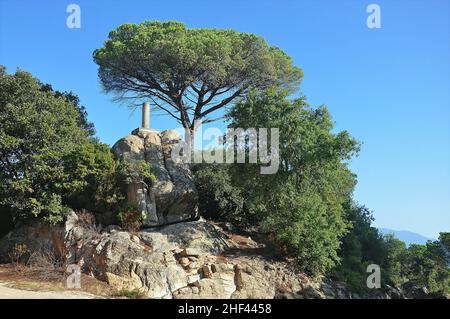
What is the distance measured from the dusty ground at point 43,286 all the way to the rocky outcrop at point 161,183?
5078 millimetres

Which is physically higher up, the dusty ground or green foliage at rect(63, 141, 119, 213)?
green foliage at rect(63, 141, 119, 213)

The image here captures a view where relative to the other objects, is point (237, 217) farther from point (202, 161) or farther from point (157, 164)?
point (157, 164)

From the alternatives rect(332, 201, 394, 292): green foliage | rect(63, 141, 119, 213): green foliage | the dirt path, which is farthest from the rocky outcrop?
rect(332, 201, 394, 292): green foliage

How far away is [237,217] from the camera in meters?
23.7

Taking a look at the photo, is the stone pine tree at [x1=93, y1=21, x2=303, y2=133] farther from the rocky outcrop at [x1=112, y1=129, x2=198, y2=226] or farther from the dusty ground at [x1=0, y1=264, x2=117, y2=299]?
the dusty ground at [x1=0, y1=264, x2=117, y2=299]

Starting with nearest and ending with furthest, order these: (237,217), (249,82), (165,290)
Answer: (165,290) → (237,217) → (249,82)

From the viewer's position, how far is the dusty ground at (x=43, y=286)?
1373 centimetres

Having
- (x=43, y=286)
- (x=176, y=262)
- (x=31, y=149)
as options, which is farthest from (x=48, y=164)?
(x=176, y=262)

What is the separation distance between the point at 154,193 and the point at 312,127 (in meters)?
7.66

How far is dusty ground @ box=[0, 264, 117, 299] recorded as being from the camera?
1373 centimetres

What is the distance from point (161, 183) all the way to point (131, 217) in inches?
94.7

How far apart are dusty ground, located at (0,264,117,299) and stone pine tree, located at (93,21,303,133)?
1353cm

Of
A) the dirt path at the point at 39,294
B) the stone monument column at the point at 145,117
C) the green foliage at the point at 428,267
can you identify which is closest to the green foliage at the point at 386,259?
the green foliage at the point at 428,267

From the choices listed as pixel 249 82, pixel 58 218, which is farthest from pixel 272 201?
pixel 249 82
